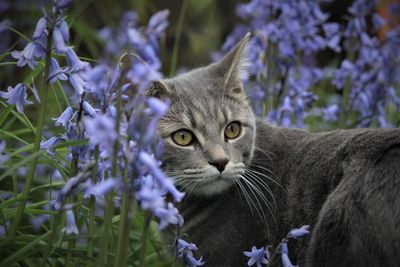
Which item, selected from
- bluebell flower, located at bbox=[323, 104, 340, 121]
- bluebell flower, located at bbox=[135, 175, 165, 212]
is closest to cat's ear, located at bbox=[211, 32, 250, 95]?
bluebell flower, located at bbox=[323, 104, 340, 121]

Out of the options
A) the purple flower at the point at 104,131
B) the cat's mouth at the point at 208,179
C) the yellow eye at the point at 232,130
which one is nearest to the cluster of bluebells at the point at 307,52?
the yellow eye at the point at 232,130

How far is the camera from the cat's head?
8.95 ft

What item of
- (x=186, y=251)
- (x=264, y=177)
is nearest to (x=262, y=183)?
(x=264, y=177)

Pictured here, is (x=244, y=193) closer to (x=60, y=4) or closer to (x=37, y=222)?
(x=37, y=222)

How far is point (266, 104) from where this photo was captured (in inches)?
163

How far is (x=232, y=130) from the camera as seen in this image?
9.92ft

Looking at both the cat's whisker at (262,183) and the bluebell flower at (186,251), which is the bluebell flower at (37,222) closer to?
the bluebell flower at (186,251)

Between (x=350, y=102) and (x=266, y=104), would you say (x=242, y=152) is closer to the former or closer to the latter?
(x=266, y=104)

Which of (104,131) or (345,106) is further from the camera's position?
(345,106)

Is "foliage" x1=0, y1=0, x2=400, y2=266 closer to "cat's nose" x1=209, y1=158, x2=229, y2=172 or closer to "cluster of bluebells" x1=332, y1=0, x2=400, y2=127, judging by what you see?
"cluster of bluebells" x1=332, y1=0, x2=400, y2=127

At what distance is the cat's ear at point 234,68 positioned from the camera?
317cm

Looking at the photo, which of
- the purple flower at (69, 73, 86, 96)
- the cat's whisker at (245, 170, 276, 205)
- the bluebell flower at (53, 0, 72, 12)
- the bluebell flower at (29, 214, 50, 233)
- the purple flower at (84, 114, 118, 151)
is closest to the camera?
the purple flower at (84, 114, 118, 151)

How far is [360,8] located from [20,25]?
11.2ft

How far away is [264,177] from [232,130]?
0.31 m
